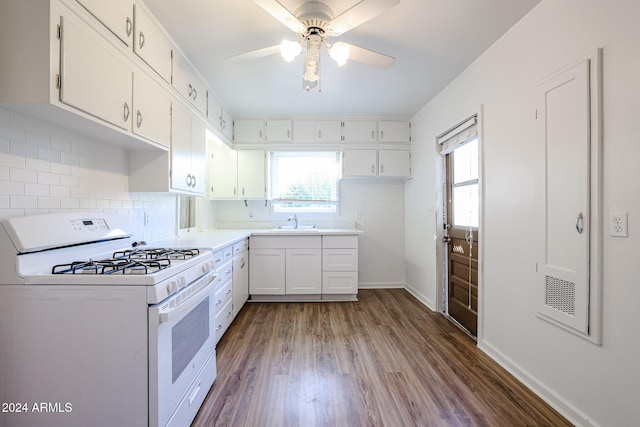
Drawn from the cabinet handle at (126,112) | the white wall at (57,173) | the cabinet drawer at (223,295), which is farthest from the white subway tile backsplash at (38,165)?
the cabinet drawer at (223,295)

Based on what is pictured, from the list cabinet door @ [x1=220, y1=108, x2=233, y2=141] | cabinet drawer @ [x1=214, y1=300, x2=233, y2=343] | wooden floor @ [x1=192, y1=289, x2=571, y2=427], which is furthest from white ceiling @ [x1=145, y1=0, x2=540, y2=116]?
wooden floor @ [x1=192, y1=289, x2=571, y2=427]

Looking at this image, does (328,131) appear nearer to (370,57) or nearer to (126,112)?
(370,57)

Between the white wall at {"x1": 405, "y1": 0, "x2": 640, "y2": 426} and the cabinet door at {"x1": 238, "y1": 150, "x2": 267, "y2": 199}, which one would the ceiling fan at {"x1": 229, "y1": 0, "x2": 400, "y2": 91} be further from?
the cabinet door at {"x1": 238, "y1": 150, "x2": 267, "y2": 199}

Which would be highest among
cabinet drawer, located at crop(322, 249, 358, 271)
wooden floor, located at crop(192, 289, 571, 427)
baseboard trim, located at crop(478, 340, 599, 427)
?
cabinet drawer, located at crop(322, 249, 358, 271)

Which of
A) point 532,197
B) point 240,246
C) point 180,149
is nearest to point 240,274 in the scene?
point 240,246

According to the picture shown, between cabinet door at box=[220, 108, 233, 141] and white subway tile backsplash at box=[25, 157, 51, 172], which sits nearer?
white subway tile backsplash at box=[25, 157, 51, 172]

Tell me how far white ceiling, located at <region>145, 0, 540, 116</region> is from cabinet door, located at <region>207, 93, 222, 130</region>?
0.34ft

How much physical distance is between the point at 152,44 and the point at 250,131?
1.95 meters

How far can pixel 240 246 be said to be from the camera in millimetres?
3074

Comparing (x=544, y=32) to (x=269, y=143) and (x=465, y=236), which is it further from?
(x=269, y=143)

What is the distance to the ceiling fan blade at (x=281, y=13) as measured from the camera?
144 centimetres

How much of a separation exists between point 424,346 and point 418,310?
89 cm

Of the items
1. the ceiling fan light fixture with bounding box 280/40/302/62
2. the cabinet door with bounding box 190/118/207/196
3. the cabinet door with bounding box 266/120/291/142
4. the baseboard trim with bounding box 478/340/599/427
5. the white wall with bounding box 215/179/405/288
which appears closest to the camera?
the baseboard trim with bounding box 478/340/599/427

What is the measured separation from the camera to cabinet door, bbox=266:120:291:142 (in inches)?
150
